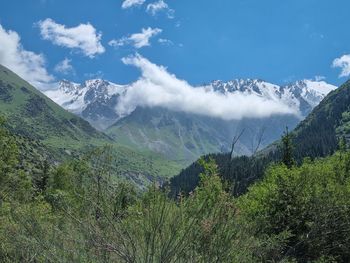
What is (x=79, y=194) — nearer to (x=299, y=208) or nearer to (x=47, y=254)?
(x=47, y=254)

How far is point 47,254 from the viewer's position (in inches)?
361

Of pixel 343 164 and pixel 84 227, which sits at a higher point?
pixel 343 164

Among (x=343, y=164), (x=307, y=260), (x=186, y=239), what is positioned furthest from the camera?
(x=343, y=164)

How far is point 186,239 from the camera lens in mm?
8516

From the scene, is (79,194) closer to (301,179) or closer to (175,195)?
(175,195)

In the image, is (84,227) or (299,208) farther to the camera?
(299,208)

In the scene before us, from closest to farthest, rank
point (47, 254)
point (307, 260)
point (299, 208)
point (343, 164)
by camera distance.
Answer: point (47, 254)
point (307, 260)
point (299, 208)
point (343, 164)

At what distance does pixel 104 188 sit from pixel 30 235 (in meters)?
2.16

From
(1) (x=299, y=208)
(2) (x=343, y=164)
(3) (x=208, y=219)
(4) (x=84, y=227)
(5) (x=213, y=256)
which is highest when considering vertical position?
(2) (x=343, y=164)

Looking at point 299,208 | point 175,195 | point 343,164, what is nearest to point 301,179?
point 299,208

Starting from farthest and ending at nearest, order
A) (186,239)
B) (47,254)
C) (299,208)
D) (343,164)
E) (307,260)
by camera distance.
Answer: (343,164), (299,208), (307,260), (47,254), (186,239)

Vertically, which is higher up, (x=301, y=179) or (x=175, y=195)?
(x=301, y=179)

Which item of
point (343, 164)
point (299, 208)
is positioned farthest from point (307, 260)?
point (343, 164)

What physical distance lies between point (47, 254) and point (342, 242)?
13.7 m
